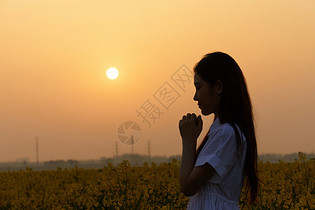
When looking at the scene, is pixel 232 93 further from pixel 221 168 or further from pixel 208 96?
pixel 221 168

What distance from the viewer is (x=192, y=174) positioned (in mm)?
2525

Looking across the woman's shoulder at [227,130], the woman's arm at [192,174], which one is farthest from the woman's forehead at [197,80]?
the woman's arm at [192,174]

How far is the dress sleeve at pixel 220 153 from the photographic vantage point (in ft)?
8.23

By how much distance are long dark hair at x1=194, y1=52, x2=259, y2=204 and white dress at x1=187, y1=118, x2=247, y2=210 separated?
8cm

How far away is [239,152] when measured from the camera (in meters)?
2.64

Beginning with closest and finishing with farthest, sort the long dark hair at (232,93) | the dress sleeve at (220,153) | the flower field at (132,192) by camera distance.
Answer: the dress sleeve at (220,153) → the long dark hair at (232,93) → the flower field at (132,192)

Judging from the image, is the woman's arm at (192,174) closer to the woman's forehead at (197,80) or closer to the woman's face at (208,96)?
the woman's face at (208,96)

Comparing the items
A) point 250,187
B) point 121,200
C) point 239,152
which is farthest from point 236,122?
point 121,200

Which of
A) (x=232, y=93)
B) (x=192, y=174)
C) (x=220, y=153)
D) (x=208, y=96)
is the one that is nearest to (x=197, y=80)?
(x=208, y=96)

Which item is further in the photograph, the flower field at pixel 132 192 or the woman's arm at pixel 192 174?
the flower field at pixel 132 192

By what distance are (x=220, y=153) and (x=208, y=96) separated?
1.26ft

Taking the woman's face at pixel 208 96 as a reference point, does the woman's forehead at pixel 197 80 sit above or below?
above

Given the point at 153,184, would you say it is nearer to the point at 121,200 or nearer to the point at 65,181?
the point at 121,200

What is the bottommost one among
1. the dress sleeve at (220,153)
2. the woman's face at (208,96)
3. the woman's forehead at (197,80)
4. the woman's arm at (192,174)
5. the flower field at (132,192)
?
the flower field at (132,192)
